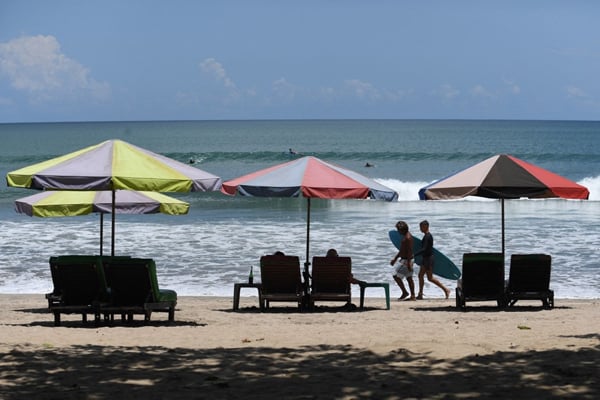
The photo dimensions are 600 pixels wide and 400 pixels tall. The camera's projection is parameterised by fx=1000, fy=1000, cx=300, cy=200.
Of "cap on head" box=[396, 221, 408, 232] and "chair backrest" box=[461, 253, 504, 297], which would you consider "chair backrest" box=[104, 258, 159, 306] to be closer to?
"chair backrest" box=[461, 253, 504, 297]

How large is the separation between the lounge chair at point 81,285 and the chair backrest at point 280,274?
2360mm

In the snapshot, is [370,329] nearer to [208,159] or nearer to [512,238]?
[512,238]

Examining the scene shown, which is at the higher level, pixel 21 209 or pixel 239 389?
pixel 21 209

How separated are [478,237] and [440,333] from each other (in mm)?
15238

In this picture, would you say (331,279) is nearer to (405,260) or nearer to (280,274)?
(280,274)

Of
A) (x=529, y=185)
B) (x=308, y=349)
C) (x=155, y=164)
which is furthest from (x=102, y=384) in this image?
(x=529, y=185)

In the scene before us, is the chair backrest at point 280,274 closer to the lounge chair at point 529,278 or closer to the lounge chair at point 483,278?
the lounge chair at point 483,278

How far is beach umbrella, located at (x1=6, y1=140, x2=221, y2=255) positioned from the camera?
38.2 ft

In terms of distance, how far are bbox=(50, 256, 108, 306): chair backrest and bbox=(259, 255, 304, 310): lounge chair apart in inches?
93.8

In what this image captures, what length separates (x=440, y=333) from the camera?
10.3 m

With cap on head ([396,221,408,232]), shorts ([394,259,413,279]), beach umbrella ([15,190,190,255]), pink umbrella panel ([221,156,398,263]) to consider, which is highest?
pink umbrella panel ([221,156,398,263])

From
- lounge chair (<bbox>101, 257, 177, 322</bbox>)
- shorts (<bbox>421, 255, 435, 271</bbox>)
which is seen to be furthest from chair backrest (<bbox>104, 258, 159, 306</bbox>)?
shorts (<bbox>421, 255, 435, 271</bbox>)

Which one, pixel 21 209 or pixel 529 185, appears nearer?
pixel 529 185

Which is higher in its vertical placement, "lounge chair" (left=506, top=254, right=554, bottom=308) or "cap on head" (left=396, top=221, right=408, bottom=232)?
"cap on head" (left=396, top=221, right=408, bottom=232)
